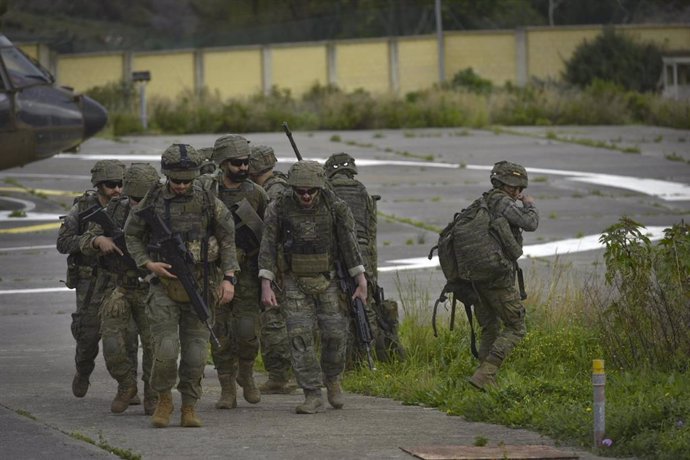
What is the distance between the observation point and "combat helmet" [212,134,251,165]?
37.4ft

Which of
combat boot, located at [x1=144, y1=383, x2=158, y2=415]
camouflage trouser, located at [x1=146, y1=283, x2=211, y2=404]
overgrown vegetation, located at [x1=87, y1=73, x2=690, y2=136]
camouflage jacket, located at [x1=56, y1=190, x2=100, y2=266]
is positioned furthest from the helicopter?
camouflage trouser, located at [x1=146, y1=283, x2=211, y2=404]

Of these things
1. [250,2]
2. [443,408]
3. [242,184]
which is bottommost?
[443,408]

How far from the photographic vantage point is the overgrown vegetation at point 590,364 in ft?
32.0

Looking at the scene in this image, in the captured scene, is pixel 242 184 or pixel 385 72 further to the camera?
pixel 385 72

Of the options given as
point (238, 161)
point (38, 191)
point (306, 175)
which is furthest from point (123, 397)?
point (38, 191)

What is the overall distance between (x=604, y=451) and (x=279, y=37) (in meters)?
55.1

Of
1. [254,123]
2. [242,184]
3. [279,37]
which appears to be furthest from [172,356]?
[279,37]

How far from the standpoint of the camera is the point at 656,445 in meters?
9.21

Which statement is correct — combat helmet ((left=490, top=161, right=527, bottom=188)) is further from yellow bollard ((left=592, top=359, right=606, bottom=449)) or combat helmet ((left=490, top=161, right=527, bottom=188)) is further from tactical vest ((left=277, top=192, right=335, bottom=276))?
yellow bollard ((left=592, top=359, right=606, bottom=449))

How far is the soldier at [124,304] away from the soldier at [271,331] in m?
1.29

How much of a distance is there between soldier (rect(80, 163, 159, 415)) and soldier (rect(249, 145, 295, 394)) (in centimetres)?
129

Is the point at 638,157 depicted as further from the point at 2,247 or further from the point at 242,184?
the point at 242,184

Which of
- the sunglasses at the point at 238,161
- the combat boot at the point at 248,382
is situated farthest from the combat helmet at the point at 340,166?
the combat boot at the point at 248,382

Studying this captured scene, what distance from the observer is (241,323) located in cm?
1136
